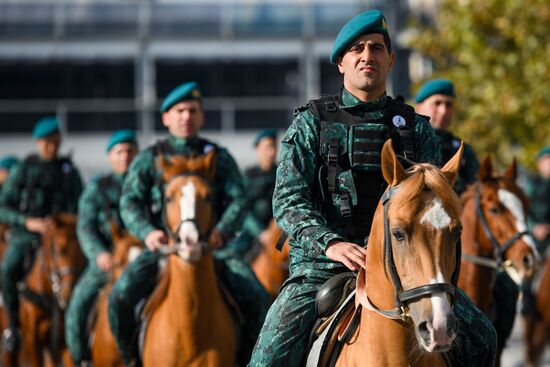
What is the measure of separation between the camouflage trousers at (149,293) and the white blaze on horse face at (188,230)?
Result: 2.97 ft

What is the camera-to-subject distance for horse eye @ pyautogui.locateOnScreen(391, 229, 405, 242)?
5621 millimetres

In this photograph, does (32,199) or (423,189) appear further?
(32,199)

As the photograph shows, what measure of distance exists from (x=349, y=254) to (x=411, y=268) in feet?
1.86

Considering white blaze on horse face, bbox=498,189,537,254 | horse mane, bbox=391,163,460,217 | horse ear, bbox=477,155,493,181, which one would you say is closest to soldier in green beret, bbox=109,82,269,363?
horse ear, bbox=477,155,493,181

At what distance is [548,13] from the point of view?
24.5 m

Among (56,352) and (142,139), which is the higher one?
(142,139)

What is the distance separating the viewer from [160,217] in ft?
34.8

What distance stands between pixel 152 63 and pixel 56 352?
1141 inches

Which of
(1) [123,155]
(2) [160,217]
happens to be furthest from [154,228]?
(1) [123,155]

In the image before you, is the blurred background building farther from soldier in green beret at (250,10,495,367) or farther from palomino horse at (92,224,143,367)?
soldier in green beret at (250,10,495,367)

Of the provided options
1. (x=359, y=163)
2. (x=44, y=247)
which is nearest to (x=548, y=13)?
(x=44, y=247)

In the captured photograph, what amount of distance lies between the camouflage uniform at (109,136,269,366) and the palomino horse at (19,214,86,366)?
5120 millimetres

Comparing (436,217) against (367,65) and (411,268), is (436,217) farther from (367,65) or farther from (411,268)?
(367,65)

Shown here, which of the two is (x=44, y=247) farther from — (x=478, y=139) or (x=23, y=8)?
(x=23, y=8)
